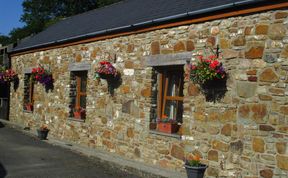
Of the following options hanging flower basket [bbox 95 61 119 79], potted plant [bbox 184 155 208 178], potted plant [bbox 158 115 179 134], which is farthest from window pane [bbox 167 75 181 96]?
potted plant [bbox 184 155 208 178]

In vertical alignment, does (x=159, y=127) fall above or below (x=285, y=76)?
below

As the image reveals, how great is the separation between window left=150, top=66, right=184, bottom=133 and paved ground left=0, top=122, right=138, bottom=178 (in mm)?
1541

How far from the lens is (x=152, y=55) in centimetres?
915

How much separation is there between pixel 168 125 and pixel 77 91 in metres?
5.18

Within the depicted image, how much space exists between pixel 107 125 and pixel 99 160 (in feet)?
4.98

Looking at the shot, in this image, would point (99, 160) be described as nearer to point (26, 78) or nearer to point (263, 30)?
point (263, 30)

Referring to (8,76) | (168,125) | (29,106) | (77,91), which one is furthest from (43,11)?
(168,125)

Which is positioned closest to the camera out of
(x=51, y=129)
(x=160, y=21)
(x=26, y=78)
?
(x=160, y=21)

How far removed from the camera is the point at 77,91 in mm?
13094

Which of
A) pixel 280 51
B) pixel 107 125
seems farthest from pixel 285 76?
pixel 107 125

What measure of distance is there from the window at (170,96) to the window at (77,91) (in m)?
4.17

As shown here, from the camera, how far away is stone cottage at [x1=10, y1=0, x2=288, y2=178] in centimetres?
650

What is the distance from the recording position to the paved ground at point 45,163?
8258mm

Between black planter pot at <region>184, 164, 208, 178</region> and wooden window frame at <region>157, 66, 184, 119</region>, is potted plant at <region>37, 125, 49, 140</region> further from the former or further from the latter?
black planter pot at <region>184, 164, 208, 178</region>
